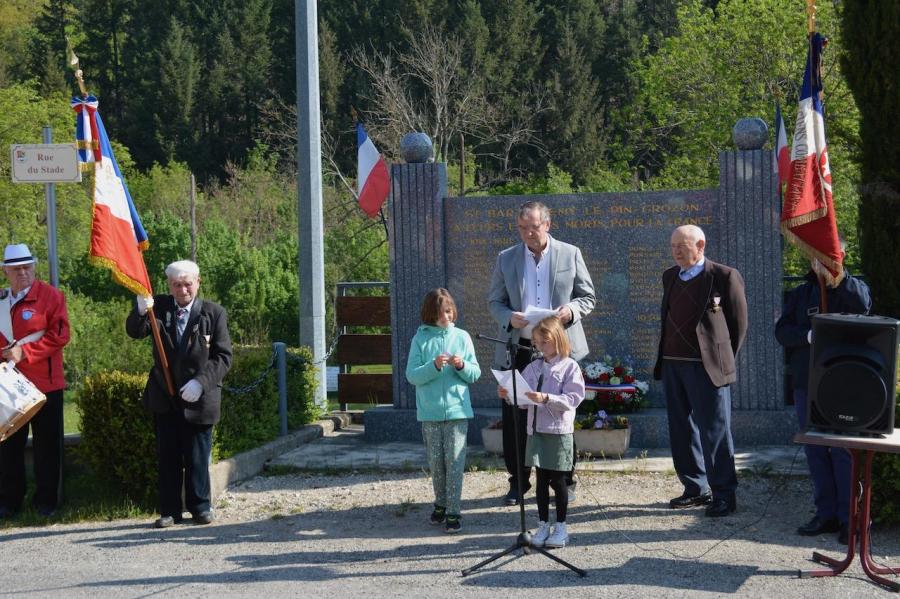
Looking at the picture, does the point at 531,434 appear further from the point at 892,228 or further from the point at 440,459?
the point at 892,228

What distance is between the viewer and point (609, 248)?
31.2 ft

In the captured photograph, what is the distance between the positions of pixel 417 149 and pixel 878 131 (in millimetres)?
4120

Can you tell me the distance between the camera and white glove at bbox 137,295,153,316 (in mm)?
6859

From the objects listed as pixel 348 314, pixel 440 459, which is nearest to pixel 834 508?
pixel 440 459

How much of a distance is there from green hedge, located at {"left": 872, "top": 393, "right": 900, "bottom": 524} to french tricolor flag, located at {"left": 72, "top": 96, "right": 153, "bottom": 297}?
4.62m

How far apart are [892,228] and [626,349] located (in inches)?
108

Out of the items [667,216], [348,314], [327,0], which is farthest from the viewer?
[327,0]

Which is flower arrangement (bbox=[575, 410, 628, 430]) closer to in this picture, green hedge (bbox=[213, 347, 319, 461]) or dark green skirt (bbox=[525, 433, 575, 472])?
dark green skirt (bbox=[525, 433, 575, 472])

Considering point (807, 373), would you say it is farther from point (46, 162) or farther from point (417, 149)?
point (46, 162)

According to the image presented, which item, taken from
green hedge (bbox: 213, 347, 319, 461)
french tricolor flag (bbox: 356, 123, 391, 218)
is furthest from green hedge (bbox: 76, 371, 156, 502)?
french tricolor flag (bbox: 356, 123, 391, 218)

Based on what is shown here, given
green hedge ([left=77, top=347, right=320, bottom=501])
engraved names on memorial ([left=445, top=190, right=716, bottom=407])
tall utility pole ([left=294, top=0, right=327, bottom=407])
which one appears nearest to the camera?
green hedge ([left=77, top=347, right=320, bottom=501])

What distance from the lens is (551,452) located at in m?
6.14

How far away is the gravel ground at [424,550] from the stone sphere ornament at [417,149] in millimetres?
3360

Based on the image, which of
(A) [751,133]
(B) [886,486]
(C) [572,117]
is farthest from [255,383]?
(C) [572,117]
